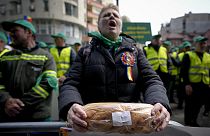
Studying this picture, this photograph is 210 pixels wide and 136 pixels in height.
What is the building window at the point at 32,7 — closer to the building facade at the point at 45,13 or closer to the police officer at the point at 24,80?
the building facade at the point at 45,13

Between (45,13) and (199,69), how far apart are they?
32.7 meters

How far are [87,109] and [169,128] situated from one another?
0.50m

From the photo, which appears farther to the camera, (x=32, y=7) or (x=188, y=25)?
(x=32, y=7)

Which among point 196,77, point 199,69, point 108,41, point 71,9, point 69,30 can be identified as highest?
point 71,9

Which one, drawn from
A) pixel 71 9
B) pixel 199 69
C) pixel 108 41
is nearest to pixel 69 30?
pixel 71 9

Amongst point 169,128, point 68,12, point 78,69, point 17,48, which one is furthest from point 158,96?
point 68,12

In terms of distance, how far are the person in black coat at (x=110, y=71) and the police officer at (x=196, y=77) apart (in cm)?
371

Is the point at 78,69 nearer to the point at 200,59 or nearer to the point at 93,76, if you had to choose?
the point at 93,76

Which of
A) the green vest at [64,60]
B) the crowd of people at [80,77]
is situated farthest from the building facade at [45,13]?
the crowd of people at [80,77]

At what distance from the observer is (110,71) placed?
171 centimetres

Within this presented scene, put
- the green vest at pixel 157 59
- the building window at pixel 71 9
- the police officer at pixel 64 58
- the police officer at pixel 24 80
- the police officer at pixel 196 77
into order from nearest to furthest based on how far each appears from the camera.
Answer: the police officer at pixel 24 80
the police officer at pixel 196 77
the police officer at pixel 64 58
the green vest at pixel 157 59
the building window at pixel 71 9

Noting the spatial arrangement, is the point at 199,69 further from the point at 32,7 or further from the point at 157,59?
the point at 32,7

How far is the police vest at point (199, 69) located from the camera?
518 centimetres

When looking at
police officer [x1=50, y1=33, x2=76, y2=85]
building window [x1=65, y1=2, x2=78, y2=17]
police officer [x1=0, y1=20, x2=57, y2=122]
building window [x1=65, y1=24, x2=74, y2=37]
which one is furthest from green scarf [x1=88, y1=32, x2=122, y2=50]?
building window [x1=65, y1=24, x2=74, y2=37]
